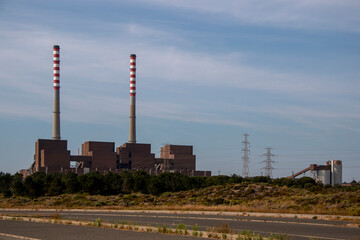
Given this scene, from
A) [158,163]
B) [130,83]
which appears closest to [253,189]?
[130,83]

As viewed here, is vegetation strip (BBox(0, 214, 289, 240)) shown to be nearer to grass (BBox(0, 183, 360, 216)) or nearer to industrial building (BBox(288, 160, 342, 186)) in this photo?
grass (BBox(0, 183, 360, 216))

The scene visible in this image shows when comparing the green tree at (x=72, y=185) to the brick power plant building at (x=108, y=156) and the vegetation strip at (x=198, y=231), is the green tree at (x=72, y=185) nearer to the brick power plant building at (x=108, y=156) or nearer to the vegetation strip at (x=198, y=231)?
the brick power plant building at (x=108, y=156)

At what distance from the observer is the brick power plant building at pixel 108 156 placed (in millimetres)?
86250

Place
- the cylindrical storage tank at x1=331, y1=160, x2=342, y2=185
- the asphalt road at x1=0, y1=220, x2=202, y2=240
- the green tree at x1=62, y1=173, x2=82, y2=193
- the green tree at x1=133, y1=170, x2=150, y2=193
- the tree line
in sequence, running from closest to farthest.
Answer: the asphalt road at x1=0, y1=220, x2=202, y2=240 → the tree line → the green tree at x1=62, y1=173, x2=82, y2=193 → the green tree at x1=133, y1=170, x2=150, y2=193 → the cylindrical storage tank at x1=331, y1=160, x2=342, y2=185

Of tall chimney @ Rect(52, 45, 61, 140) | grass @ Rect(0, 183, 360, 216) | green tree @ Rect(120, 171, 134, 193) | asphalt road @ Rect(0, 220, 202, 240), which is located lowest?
green tree @ Rect(120, 171, 134, 193)

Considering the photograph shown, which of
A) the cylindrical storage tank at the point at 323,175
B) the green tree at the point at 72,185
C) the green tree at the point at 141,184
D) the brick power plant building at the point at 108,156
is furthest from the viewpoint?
the brick power plant building at the point at 108,156

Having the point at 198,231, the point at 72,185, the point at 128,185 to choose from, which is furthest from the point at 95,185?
the point at 198,231

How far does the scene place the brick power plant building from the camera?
3396 inches

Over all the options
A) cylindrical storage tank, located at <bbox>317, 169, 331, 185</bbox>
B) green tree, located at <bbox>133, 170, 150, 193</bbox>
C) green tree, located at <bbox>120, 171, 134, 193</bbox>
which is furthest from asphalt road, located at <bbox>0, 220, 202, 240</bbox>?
cylindrical storage tank, located at <bbox>317, 169, 331, 185</bbox>

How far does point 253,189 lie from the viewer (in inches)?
1430

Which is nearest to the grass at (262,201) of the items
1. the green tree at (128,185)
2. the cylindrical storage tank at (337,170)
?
the green tree at (128,185)

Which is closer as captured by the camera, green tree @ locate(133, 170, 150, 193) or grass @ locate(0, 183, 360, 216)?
grass @ locate(0, 183, 360, 216)

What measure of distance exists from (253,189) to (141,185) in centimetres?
2641

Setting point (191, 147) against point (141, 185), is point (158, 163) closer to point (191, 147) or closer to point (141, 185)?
point (191, 147)
